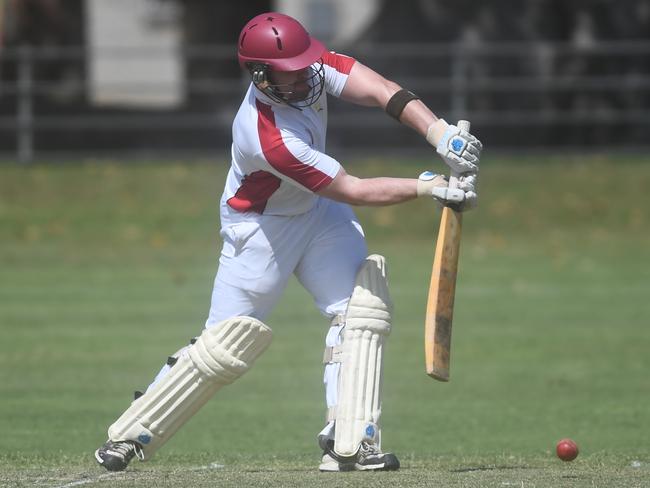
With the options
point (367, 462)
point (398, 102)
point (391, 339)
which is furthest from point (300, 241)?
point (391, 339)

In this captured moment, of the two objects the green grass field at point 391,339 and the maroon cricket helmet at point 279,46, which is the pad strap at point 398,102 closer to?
the maroon cricket helmet at point 279,46

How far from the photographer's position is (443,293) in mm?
5719

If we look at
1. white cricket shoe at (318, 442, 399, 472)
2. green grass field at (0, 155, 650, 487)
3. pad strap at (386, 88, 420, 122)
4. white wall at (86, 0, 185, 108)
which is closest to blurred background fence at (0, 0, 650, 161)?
green grass field at (0, 155, 650, 487)

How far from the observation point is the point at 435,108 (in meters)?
19.0

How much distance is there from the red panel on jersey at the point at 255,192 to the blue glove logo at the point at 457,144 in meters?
0.76

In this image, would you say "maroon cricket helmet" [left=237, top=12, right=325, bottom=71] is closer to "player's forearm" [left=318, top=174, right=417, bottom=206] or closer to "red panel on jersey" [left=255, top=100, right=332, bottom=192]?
"red panel on jersey" [left=255, top=100, right=332, bottom=192]

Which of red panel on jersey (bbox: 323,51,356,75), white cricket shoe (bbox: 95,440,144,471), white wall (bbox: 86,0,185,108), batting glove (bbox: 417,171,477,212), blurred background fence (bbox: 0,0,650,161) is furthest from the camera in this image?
white wall (bbox: 86,0,185,108)

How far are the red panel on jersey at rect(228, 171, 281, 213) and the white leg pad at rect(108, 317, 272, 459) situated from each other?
491 millimetres

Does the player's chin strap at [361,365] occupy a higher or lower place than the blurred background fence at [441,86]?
lower

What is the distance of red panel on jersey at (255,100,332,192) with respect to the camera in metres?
5.55

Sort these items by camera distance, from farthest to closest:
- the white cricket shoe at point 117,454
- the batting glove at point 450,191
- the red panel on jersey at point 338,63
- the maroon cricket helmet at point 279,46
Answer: the red panel on jersey at point 338,63, the white cricket shoe at point 117,454, the maroon cricket helmet at point 279,46, the batting glove at point 450,191

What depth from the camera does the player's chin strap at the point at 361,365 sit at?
5.69 meters

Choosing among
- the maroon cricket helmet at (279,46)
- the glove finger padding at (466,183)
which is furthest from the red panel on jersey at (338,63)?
the glove finger padding at (466,183)

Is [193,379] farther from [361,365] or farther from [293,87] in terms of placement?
[293,87]
